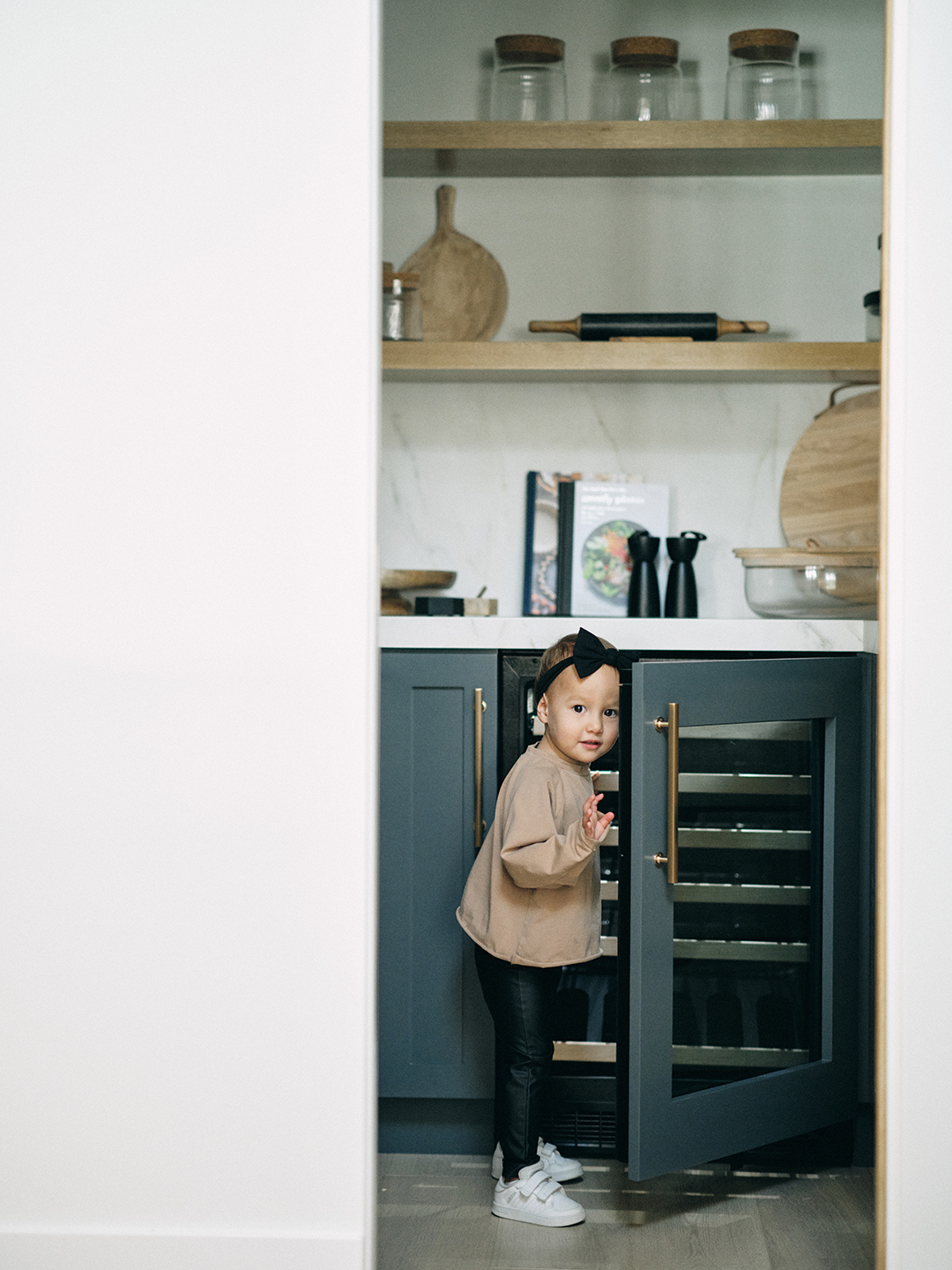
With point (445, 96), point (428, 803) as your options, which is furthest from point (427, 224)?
point (428, 803)

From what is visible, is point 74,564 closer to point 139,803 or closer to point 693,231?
point 139,803

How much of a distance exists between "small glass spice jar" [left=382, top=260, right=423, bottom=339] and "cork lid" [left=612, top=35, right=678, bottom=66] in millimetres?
668

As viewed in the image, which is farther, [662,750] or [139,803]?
[662,750]

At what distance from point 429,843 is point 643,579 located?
75 centimetres

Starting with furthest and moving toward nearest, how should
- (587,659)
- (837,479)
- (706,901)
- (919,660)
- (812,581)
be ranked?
1. (837,479)
2. (812,581)
3. (706,901)
4. (587,659)
5. (919,660)

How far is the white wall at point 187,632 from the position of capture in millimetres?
1538

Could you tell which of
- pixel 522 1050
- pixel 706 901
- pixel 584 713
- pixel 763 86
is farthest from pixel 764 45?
pixel 522 1050

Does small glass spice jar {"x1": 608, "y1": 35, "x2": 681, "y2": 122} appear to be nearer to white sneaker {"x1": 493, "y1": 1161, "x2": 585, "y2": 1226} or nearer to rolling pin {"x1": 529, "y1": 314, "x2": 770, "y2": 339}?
rolling pin {"x1": 529, "y1": 314, "x2": 770, "y2": 339}

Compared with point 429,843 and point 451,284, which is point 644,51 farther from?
point 429,843

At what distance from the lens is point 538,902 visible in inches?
77.5

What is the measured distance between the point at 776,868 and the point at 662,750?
44 centimetres

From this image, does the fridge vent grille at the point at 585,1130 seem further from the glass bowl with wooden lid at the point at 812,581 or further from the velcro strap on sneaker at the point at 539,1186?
the glass bowl with wooden lid at the point at 812,581

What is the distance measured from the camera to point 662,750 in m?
1.88

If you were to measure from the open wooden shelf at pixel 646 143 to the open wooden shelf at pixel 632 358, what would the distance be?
419 millimetres
